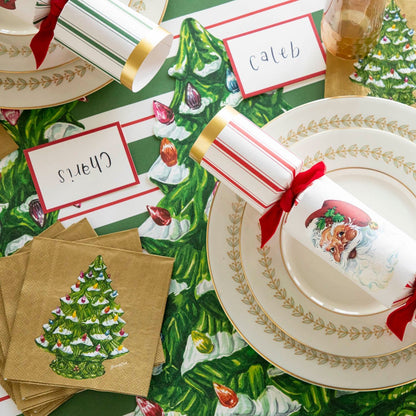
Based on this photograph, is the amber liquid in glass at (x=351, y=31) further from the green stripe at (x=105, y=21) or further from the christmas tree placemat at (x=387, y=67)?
the green stripe at (x=105, y=21)

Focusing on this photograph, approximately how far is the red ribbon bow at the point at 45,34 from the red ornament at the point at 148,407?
22.2 inches

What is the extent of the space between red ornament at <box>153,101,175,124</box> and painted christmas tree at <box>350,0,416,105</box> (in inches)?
12.3

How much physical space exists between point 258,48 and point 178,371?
0.56 metres

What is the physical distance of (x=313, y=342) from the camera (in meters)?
0.73

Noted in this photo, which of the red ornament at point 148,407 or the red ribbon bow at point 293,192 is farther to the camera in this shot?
the red ornament at point 148,407

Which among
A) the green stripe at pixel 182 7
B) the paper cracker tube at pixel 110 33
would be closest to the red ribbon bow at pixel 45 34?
the paper cracker tube at pixel 110 33

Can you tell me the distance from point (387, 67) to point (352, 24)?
10 centimetres

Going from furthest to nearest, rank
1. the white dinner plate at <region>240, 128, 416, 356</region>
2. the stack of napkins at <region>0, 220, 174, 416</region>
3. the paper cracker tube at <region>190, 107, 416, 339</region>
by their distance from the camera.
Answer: the stack of napkins at <region>0, 220, 174, 416</region> < the white dinner plate at <region>240, 128, 416, 356</region> < the paper cracker tube at <region>190, 107, 416, 339</region>

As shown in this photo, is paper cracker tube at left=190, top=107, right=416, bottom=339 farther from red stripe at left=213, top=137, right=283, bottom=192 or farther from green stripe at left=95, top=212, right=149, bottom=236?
green stripe at left=95, top=212, right=149, bottom=236

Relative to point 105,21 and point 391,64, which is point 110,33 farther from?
point 391,64

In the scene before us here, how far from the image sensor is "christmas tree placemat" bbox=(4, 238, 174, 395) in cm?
82

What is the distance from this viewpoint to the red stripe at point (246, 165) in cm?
64

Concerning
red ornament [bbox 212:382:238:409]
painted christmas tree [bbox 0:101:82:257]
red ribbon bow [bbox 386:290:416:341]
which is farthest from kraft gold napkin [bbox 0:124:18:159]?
red ribbon bow [bbox 386:290:416:341]

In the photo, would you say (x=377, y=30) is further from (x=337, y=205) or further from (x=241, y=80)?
(x=337, y=205)
